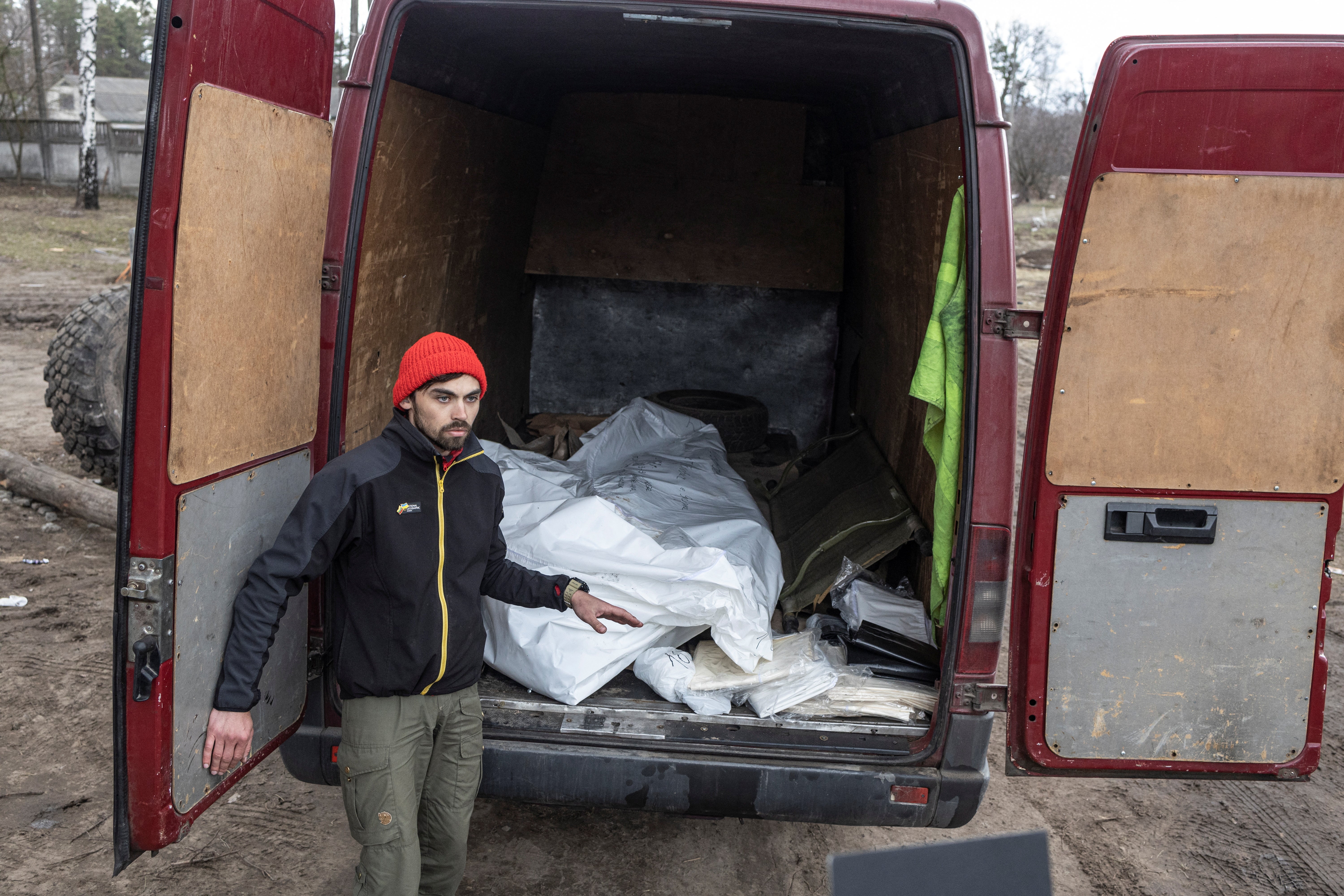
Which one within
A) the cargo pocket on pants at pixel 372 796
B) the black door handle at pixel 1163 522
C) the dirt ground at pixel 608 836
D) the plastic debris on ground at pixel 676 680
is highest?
the black door handle at pixel 1163 522

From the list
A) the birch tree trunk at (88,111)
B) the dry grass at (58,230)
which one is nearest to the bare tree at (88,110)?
the birch tree trunk at (88,111)

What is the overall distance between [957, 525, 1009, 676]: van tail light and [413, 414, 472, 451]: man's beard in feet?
3.99

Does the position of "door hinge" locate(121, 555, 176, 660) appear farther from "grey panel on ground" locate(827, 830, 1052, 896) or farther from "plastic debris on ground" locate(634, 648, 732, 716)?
"grey panel on ground" locate(827, 830, 1052, 896)

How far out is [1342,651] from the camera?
4.52 m

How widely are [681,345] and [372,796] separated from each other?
3892mm

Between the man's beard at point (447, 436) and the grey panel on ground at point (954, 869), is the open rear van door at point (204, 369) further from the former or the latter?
the grey panel on ground at point (954, 869)

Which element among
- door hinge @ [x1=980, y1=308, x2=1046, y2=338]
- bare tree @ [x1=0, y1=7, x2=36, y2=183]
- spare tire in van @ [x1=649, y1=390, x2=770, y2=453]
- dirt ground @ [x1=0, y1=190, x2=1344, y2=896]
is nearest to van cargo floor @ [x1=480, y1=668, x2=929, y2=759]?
dirt ground @ [x1=0, y1=190, x2=1344, y2=896]

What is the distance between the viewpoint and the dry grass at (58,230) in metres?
13.9

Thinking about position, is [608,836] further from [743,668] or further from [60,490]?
[60,490]

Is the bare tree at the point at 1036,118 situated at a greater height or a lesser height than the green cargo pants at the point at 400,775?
greater

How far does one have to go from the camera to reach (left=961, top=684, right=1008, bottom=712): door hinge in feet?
8.11

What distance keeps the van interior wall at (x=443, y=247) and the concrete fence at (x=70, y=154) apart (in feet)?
69.1

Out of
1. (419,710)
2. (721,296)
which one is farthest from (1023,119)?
(419,710)

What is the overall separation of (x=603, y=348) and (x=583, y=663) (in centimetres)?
329
